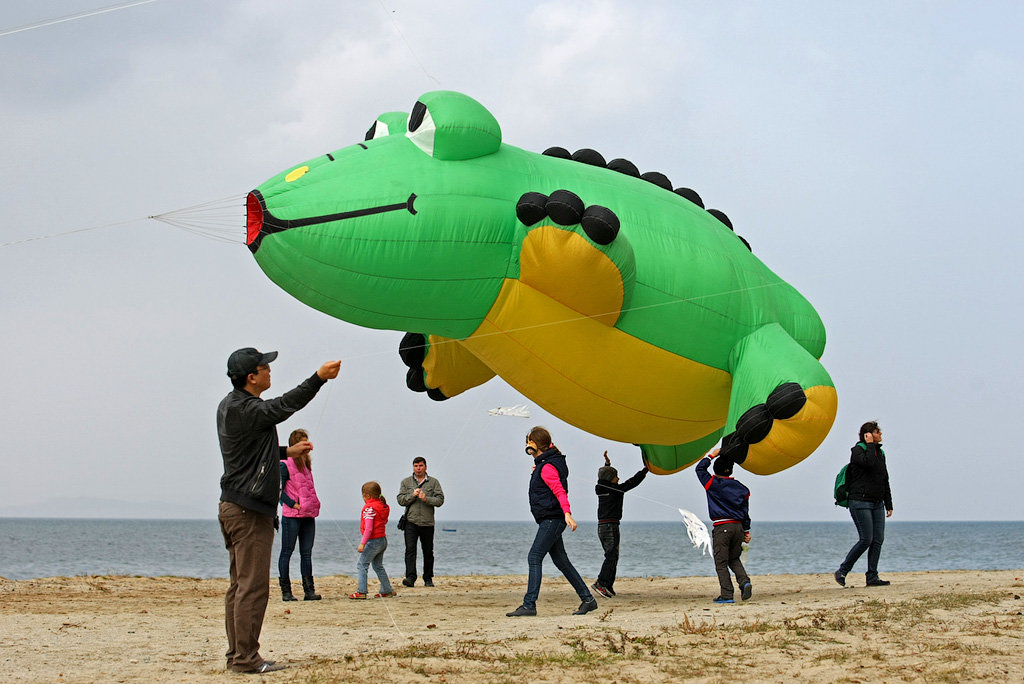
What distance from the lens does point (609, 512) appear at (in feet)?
31.1

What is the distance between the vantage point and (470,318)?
7.25 metres

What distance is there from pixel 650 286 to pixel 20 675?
16.6 feet

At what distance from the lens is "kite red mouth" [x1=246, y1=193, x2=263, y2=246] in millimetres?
6539

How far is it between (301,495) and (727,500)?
4059 millimetres

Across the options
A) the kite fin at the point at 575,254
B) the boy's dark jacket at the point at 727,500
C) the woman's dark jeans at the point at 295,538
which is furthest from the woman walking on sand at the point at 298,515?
the boy's dark jacket at the point at 727,500

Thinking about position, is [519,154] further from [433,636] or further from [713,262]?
[433,636]

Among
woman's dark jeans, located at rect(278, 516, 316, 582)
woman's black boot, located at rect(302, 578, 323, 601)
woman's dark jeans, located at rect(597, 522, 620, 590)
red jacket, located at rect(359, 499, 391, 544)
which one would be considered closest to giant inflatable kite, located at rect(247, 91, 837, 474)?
woman's dark jeans, located at rect(597, 522, 620, 590)

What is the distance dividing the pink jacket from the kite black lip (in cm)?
302

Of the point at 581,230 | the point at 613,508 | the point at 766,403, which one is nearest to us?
the point at 581,230

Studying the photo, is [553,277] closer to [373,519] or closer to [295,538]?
[373,519]

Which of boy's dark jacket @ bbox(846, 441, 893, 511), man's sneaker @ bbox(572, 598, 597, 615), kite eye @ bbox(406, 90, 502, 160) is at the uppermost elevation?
kite eye @ bbox(406, 90, 502, 160)

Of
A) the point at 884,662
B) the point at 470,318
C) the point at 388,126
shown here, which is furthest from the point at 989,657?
the point at 388,126

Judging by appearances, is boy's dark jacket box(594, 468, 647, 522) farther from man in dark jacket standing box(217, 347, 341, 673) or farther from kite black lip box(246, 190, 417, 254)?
man in dark jacket standing box(217, 347, 341, 673)

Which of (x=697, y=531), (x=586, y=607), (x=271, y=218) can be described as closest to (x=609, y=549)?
(x=697, y=531)
